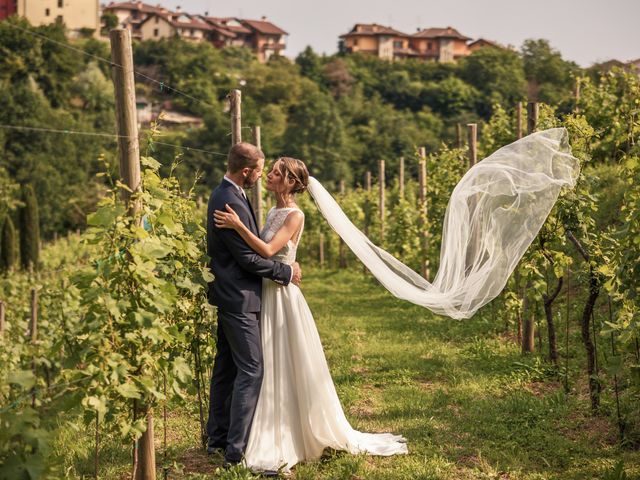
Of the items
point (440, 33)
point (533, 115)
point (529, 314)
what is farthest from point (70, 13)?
point (529, 314)

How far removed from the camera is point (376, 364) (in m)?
7.99

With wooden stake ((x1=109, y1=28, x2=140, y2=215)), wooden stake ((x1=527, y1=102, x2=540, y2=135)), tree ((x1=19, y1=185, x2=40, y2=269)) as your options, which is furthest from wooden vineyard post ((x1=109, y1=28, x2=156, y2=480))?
tree ((x1=19, y1=185, x2=40, y2=269))

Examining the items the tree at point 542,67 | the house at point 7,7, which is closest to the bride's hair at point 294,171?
the tree at point 542,67

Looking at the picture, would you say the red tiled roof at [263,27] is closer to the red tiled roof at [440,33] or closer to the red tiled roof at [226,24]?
the red tiled roof at [226,24]

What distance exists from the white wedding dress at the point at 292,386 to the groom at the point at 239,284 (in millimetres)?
97

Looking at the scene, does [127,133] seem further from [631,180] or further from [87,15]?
[87,15]

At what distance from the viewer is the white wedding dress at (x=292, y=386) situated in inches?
196

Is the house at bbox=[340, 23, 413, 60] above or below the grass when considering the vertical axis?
above

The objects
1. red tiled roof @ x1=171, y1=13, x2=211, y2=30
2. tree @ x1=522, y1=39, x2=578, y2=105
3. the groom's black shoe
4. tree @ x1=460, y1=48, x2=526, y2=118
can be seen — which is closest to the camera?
the groom's black shoe

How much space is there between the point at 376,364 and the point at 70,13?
339 feet

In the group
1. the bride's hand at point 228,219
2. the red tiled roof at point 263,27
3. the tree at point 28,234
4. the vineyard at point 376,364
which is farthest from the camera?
the red tiled roof at point 263,27

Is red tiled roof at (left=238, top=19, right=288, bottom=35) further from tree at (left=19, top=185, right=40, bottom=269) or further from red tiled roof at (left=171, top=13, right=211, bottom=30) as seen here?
Answer: tree at (left=19, top=185, right=40, bottom=269)

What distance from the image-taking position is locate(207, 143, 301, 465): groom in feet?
15.9

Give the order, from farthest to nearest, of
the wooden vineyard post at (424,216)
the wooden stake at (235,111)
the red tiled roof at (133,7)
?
the red tiled roof at (133,7)
the wooden vineyard post at (424,216)
the wooden stake at (235,111)
